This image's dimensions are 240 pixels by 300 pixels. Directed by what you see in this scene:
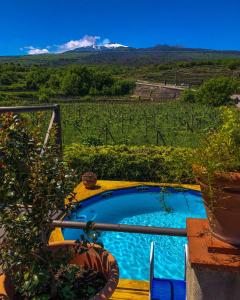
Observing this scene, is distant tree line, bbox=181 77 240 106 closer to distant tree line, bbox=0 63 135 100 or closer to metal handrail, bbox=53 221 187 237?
metal handrail, bbox=53 221 187 237

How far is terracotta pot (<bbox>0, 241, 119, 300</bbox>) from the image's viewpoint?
1.82 metres

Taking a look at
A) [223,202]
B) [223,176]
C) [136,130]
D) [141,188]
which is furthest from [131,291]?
[136,130]

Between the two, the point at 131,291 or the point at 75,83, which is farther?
the point at 75,83

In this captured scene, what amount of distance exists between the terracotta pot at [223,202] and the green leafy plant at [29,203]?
2.43 feet

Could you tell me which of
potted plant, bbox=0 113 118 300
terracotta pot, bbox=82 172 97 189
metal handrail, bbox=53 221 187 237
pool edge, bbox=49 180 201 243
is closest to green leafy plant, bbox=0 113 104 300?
potted plant, bbox=0 113 118 300

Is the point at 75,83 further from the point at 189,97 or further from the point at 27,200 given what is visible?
the point at 27,200

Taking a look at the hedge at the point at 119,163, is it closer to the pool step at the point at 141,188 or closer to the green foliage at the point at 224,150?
the pool step at the point at 141,188

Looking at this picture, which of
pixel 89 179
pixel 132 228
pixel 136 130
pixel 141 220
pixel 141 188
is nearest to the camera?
pixel 132 228

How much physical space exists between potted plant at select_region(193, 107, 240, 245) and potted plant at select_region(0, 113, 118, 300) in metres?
0.73

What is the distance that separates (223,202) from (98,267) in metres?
1.08

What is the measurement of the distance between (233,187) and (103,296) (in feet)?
3.05

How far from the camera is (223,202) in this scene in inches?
56.4

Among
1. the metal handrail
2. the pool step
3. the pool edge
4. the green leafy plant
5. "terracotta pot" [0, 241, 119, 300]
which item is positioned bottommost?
the pool step

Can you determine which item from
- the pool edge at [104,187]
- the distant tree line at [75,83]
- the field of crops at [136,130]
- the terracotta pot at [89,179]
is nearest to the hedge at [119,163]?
the pool edge at [104,187]
